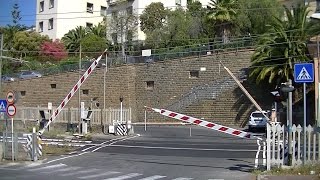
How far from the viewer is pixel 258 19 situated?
5378 cm

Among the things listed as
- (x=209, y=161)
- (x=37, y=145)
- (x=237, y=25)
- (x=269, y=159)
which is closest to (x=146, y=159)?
(x=209, y=161)

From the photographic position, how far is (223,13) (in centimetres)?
5291

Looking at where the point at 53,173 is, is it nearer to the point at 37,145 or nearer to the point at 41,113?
the point at 37,145

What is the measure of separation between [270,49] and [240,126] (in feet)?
25.1

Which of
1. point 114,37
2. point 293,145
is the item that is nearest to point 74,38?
point 114,37

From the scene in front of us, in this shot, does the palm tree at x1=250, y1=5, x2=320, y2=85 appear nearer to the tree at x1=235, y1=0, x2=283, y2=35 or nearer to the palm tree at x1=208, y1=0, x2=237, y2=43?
the palm tree at x1=208, y1=0, x2=237, y2=43

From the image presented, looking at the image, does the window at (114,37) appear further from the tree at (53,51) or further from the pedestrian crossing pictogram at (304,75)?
the pedestrian crossing pictogram at (304,75)

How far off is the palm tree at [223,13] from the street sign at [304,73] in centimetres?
3689

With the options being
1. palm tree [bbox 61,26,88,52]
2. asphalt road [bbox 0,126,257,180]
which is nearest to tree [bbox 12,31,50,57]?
palm tree [bbox 61,26,88,52]

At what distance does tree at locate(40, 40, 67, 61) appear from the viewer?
71.4 meters

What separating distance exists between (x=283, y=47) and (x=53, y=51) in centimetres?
3947

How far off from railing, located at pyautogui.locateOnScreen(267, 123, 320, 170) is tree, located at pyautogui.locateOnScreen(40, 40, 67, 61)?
193ft

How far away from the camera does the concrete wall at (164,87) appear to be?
46156mm

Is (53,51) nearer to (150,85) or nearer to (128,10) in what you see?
(128,10)
